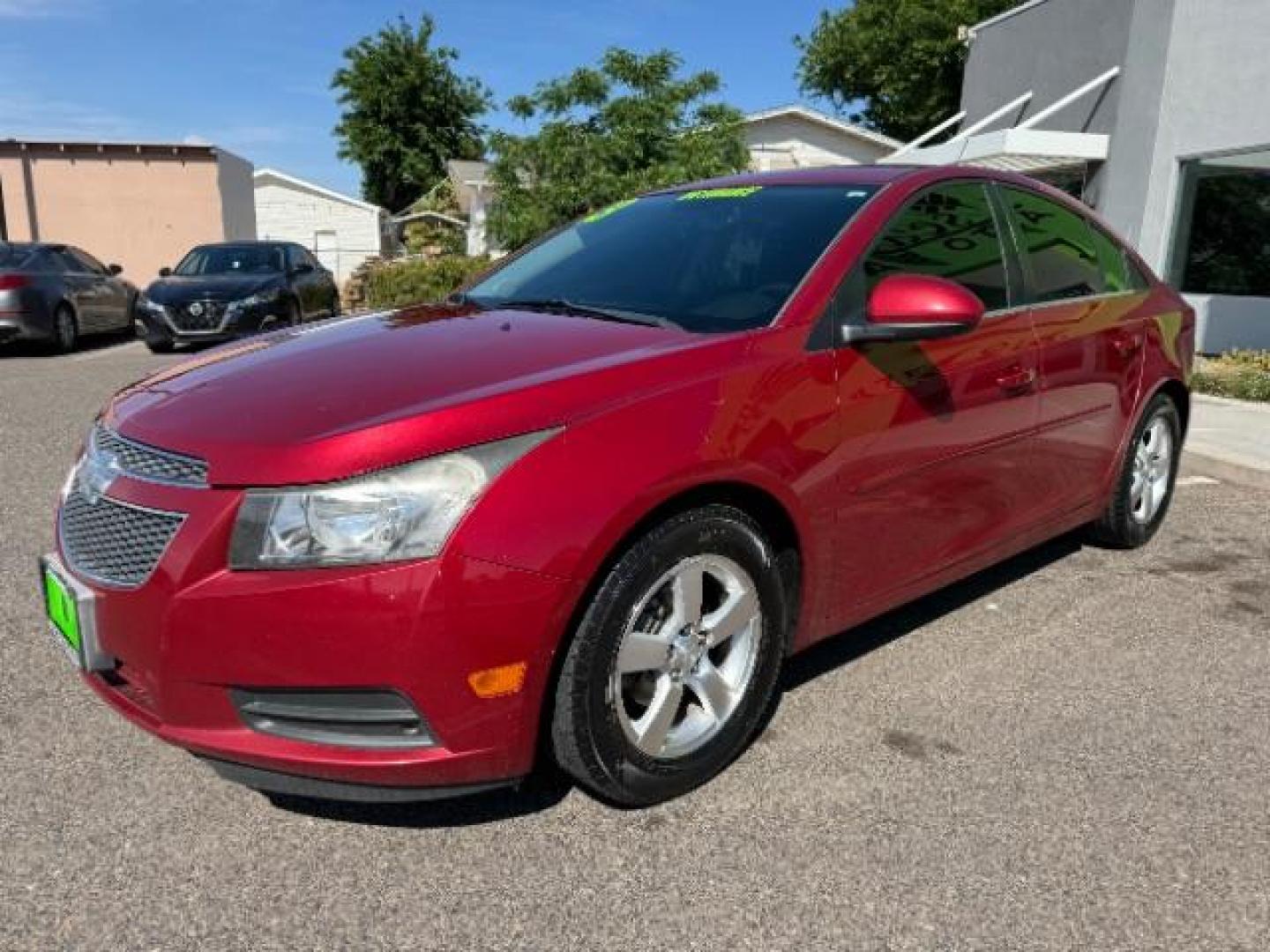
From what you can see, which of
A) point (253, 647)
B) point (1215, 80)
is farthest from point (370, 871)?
point (1215, 80)

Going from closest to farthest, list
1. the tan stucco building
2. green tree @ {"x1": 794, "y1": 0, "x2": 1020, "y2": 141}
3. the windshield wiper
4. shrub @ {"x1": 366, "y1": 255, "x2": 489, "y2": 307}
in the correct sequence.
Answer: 1. the windshield wiper
2. shrub @ {"x1": 366, "y1": 255, "x2": 489, "y2": 307}
3. the tan stucco building
4. green tree @ {"x1": 794, "y1": 0, "x2": 1020, "y2": 141}

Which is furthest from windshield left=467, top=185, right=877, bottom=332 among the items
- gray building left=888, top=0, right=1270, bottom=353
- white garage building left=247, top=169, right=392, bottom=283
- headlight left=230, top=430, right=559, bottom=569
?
white garage building left=247, top=169, right=392, bottom=283

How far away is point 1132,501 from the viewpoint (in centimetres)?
471

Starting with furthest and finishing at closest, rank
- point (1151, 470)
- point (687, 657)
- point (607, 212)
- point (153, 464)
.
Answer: point (1151, 470) → point (607, 212) → point (687, 657) → point (153, 464)

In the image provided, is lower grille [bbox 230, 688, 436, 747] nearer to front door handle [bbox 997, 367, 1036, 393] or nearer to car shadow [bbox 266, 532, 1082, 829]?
car shadow [bbox 266, 532, 1082, 829]

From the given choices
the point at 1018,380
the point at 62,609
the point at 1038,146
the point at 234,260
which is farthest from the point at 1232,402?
the point at 234,260

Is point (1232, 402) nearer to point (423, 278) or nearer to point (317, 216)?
point (423, 278)

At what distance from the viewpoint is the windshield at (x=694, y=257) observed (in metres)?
3.09

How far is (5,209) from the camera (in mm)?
24188

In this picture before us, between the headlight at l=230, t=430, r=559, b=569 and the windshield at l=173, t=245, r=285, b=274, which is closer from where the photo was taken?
the headlight at l=230, t=430, r=559, b=569

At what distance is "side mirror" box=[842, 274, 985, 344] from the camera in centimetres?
290

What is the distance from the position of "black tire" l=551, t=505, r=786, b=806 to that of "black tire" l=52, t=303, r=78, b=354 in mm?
12812

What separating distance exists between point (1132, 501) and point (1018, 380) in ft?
5.07

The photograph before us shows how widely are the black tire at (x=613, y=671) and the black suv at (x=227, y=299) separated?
10.5 m
